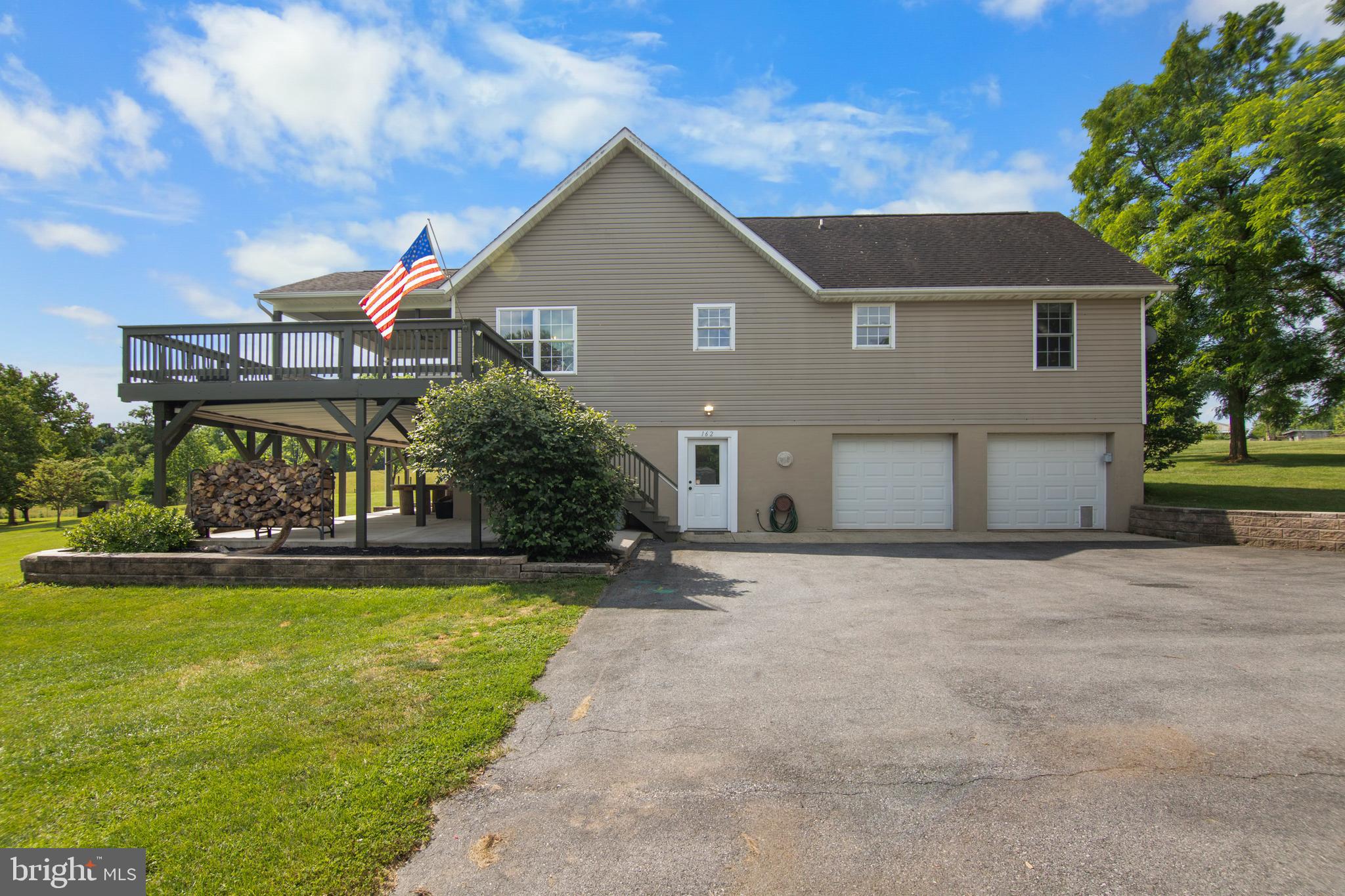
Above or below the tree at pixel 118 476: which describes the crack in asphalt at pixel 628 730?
below

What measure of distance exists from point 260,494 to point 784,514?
987 centimetres

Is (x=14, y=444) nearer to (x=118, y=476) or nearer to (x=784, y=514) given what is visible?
(x=118, y=476)

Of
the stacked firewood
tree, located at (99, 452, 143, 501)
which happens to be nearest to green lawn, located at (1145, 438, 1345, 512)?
the stacked firewood

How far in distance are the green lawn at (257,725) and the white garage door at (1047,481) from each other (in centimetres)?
1094

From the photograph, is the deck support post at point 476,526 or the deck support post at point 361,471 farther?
the deck support post at point 361,471

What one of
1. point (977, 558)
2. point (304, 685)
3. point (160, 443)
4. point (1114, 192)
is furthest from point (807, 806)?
point (1114, 192)

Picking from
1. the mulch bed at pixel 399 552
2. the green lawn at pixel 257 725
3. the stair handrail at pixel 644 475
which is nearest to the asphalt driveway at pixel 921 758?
the green lawn at pixel 257 725

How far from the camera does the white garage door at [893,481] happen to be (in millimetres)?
13914

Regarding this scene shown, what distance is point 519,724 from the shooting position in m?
3.84

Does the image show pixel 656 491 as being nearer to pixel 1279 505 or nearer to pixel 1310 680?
pixel 1310 680

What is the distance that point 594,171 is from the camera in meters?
13.7

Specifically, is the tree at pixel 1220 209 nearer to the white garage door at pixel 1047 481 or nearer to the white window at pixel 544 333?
the white garage door at pixel 1047 481

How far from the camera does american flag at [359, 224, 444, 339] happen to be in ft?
29.9

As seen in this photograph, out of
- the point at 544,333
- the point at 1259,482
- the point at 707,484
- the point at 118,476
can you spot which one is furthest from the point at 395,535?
the point at 118,476
